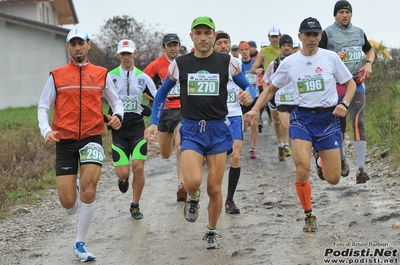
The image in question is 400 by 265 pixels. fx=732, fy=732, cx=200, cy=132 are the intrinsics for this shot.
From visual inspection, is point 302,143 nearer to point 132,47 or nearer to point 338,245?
point 338,245

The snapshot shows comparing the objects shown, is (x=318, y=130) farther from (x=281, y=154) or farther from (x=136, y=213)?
(x=281, y=154)

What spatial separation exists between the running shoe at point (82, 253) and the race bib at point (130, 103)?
108 inches

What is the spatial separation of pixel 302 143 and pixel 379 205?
1671 millimetres

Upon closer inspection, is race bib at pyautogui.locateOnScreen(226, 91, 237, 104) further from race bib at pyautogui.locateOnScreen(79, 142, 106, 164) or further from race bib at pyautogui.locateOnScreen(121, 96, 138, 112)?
race bib at pyautogui.locateOnScreen(79, 142, 106, 164)

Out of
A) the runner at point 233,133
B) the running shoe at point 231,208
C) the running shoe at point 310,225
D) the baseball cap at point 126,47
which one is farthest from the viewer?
the baseball cap at point 126,47

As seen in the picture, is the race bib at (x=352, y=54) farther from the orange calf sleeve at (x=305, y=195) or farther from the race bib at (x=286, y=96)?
the race bib at (x=286, y=96)

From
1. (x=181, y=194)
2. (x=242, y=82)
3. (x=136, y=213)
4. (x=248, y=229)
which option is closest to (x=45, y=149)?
(x=181, y=194)

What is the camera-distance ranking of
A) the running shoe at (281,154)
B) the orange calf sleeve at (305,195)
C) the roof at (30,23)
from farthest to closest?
the roof at (30,23)
the running shoe at (281,154)
the orange calf sleeve at (305,195)

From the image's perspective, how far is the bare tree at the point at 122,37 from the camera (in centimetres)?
3681

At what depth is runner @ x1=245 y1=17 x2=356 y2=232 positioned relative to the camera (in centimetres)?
816

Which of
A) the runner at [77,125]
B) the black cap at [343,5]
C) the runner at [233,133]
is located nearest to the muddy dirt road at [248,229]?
the runner at [233,133]

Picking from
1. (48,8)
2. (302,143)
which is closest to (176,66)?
(302,143)

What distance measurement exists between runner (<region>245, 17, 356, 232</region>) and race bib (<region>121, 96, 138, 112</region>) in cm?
228

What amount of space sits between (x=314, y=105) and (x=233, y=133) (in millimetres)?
1934
